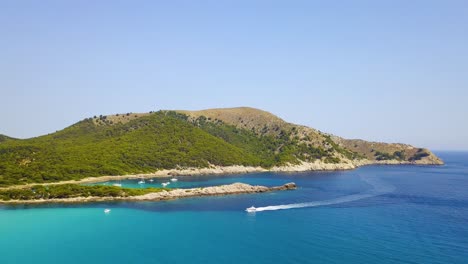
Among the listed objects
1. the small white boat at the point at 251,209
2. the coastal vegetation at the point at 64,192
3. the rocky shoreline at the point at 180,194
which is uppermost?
the coastal vegetation at the point at 64,192

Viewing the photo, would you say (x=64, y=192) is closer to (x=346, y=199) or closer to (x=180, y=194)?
(x=180, y=194)

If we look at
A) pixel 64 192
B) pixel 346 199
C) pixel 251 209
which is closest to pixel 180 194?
pixel 251 209

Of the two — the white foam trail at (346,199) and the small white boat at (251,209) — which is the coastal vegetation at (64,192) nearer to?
the small white boat at (251,209)

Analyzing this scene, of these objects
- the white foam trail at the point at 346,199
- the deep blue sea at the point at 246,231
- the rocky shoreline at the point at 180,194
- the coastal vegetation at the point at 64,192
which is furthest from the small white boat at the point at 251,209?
the coastal vegetation at the point at 64,192

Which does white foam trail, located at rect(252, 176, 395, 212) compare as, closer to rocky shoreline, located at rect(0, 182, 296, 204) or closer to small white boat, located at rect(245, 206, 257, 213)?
small white boat, located at rect(245, 206, 257, 213)

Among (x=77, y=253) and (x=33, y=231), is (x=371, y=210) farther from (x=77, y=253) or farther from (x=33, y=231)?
(x=33, y=231)

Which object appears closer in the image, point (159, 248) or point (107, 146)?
point (159, 248)

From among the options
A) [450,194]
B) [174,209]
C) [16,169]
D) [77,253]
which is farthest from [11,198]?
[450,194]

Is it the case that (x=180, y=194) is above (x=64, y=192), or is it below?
below
